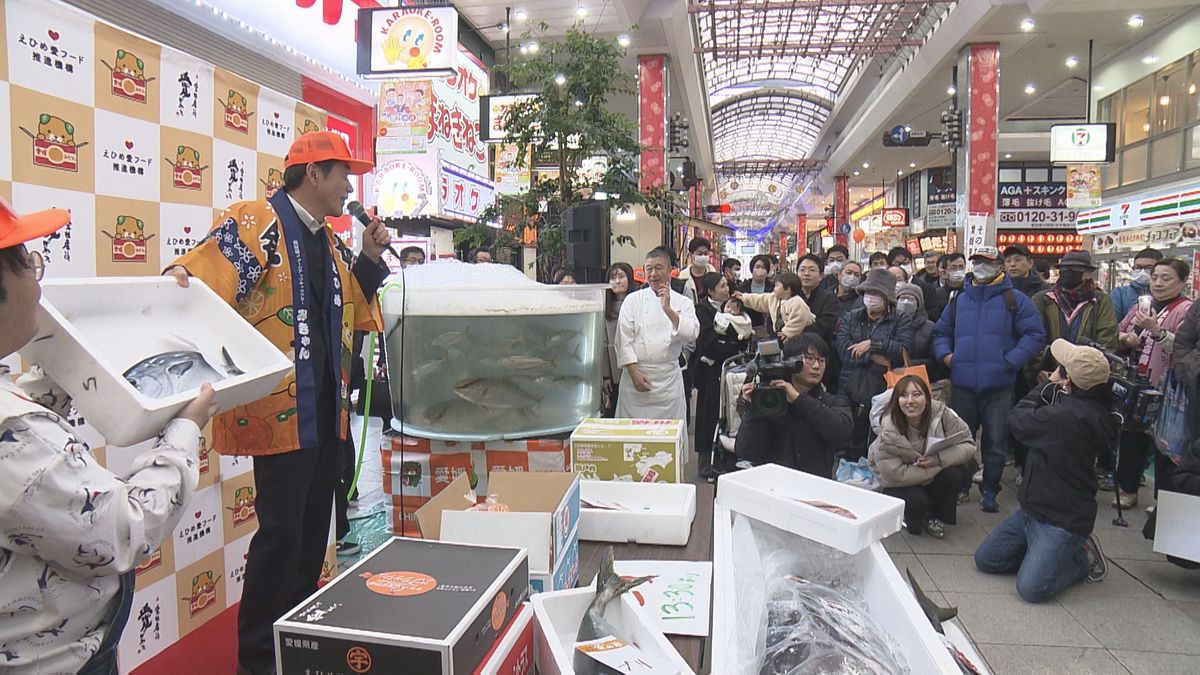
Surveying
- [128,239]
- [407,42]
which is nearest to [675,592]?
→ [128,239]

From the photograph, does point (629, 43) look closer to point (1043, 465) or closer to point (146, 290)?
Answer: point (1043, 465)

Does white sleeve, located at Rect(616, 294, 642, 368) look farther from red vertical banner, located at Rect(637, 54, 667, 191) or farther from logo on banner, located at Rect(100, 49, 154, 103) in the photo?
red vertical banner, located at Rect(637, 54, 667, 191)

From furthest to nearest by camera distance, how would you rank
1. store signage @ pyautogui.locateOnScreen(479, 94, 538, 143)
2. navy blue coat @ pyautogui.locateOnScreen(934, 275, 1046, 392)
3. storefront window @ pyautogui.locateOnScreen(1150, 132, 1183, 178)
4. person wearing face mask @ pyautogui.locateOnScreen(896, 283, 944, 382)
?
storefront window @ pyautogui.locateOnScreen(1150, 132, 1183, 178)
store signage @ pyautogui.locateOnScreen(479, 94, 538, 143)
person wearing face mask @ pyautogui.locateOnScreen(896, 283, 944, 382)
navy blue coat @ pyautogui.locateOnScreen(934, 275, 1046, 392)

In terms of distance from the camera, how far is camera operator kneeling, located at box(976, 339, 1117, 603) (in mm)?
3307

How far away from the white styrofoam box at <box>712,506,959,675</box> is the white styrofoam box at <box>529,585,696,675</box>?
99 millimetres

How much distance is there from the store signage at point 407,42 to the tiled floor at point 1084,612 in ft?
15.3

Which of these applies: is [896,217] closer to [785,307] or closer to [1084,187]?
[1084,187]

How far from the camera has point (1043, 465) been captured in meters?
3.41

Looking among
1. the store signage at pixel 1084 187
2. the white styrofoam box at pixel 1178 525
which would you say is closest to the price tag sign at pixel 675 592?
the white styrofoam box at pixel 1178 525

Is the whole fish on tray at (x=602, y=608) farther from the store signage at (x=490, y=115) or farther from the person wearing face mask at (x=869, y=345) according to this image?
the store signage at (x=490, y=115)

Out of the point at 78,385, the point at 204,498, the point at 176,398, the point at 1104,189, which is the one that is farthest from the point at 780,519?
the point at 1104,189

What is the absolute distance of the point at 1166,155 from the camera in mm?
10148

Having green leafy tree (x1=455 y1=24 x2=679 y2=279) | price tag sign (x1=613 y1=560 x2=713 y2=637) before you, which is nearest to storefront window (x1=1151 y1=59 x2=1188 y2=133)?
green leafy tree (x1=455 y1=24 x2=679 y2=279)

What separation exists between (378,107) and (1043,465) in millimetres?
6406
